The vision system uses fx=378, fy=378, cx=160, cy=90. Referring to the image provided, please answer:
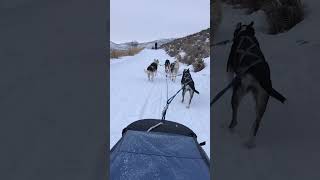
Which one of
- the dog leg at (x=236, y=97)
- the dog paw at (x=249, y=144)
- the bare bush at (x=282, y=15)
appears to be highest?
the bare bush at (x=282, y=15)

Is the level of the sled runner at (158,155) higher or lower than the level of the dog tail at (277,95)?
lower

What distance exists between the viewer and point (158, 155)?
112 inches

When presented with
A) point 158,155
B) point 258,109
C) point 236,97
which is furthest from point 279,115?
point 158,155

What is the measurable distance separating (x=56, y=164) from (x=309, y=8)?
4.15ft

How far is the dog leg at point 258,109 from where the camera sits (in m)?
1.78

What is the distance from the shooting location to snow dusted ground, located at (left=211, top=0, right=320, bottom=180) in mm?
1722

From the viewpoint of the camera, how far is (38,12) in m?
1.37

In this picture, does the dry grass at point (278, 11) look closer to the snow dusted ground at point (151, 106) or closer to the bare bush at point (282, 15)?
the bare bush at point (282, 15)

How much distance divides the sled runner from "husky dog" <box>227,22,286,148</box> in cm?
87

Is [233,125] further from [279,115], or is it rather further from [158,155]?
[158,155]

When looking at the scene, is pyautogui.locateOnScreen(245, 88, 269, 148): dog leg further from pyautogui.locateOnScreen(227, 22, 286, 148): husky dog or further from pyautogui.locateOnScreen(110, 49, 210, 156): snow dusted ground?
pyautogui.locateOnScreen(110, 49, 210, 156): snow dusted ground

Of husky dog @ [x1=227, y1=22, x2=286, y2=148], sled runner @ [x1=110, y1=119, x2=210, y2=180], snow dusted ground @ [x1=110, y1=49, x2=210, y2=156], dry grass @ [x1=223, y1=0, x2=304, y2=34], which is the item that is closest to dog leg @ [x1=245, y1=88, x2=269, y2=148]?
husky dog @ [x1=227, y1=22, x2=286, y2=148]

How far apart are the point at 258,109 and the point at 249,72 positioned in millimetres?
184

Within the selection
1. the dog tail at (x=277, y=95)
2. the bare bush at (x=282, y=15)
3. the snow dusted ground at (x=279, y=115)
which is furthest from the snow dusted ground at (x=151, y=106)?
the bare bush at (x=282, y=15)
